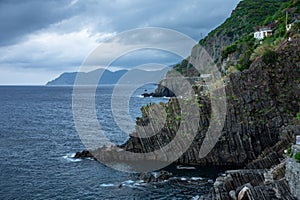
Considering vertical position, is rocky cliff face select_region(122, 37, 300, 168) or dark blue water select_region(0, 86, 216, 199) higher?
rocky cliff face select_region(122, 37, 300, 168)

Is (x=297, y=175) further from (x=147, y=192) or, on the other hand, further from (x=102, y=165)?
(x=102, y=165)

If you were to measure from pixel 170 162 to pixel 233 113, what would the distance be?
12749 millimetres

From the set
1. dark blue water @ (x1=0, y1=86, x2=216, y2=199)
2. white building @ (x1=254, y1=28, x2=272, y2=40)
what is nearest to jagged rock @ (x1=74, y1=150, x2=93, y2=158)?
dark blue water @ (x1=0, y1=86, x2=216, y2=199)

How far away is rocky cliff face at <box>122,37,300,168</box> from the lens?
52.2m

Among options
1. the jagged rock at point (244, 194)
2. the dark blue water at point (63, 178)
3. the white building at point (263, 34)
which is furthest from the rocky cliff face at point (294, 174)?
the white building at point (263, 34)

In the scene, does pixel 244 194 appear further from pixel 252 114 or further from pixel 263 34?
pixel 263 34

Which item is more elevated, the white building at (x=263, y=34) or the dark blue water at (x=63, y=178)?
the white building at (x=263, y=34)

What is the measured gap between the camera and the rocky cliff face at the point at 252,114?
52188 millimetres

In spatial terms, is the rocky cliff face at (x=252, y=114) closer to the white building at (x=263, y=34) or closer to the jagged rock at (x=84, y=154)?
the jagged rock at (x=84, y=154)

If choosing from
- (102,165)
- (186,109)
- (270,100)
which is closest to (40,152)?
(102,165)

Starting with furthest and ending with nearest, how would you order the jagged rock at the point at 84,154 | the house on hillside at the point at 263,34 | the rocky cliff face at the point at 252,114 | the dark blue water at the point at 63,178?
the house on hillside at the point at 263,34, the jagged rock at the point at 84,154, the rocky cliff face at the point at 252,114, the dark blue water at the point at 63,178

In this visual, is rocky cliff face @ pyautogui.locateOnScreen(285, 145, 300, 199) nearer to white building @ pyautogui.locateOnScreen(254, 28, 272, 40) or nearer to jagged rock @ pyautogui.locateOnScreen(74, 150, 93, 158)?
jagged rock @ pyautogui.locateOnScreen(74, 150, 93, 158)

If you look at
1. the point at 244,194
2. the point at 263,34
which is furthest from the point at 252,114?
the point at 263,34

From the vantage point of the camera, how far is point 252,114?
54.8 metres
